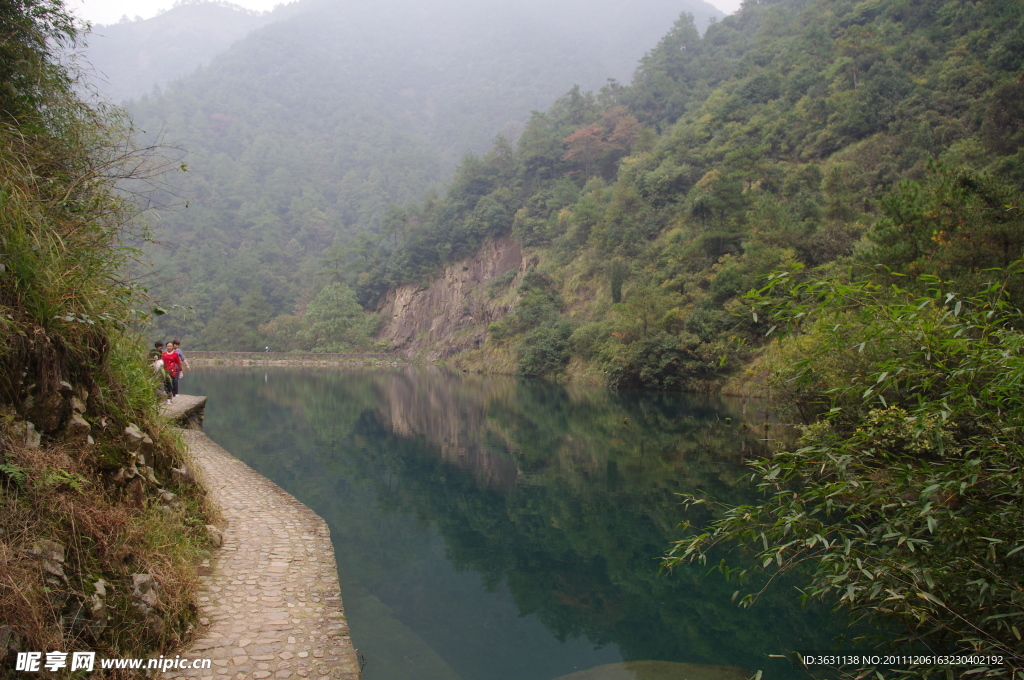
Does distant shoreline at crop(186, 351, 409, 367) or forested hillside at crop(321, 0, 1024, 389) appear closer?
forested hillside at crop(321, 0, 1024, 389)

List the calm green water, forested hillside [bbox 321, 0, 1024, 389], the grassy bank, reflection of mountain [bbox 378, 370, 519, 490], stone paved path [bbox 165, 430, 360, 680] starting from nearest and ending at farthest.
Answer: the grassy bank → stone paved path [bbox 165, 430, 360, 680] → the calm green water → reflection of mountain [bbox 378, 370, 519, 490] → forested hillside [bbox 321, 0, 1024, 389]

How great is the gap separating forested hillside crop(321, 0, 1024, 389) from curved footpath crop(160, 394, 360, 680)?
1146cm

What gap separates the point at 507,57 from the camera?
148750 millimetres

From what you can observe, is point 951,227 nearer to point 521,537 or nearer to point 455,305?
point 521,537

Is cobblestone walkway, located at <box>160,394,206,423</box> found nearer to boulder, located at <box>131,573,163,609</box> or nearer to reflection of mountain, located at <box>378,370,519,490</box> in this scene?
reflection of mountain, located at <box>378,370,519,490</box>

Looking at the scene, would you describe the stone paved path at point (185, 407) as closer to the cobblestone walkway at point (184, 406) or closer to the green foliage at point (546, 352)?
the cobblestone walkway at point (184, 406)

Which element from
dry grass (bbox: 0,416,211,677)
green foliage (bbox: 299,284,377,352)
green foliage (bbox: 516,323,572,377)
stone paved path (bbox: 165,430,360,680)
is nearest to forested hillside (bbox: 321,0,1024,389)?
green foliage (bbox: 516,323,572,377)

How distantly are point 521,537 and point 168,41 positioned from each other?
8696 inches

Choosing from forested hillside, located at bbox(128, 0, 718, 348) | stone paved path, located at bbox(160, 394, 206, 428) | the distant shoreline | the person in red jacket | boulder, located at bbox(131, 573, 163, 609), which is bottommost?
the distant shoreline

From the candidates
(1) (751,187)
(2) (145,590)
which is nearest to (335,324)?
(1) (751,187)

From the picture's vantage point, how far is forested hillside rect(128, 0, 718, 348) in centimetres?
7625

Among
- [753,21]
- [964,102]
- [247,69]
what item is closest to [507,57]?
[247,69]

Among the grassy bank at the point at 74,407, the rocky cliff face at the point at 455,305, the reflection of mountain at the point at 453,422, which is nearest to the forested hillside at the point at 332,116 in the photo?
the rocky cliff face at the point at 455,305

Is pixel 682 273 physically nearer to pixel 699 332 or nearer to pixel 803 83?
pixel 699 332
